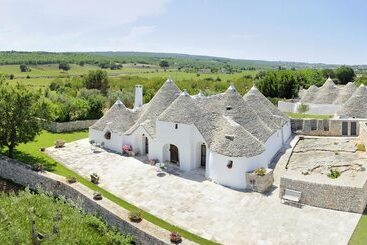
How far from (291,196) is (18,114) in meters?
22.2

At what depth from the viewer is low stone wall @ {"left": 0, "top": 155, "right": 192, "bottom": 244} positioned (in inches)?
834

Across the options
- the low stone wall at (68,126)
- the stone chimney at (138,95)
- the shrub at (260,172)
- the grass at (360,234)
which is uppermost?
the stone chimney at (138,95)

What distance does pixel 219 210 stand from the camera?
2441 cm

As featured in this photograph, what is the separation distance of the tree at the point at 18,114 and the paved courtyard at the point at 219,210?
458cm

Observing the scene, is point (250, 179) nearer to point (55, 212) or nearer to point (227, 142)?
point (227, 142)

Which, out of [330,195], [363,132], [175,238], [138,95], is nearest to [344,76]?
[363,132]

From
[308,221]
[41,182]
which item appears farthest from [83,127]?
[308,221]

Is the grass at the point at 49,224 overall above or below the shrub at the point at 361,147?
below

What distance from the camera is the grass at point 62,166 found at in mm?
22297

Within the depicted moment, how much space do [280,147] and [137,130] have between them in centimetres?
1407

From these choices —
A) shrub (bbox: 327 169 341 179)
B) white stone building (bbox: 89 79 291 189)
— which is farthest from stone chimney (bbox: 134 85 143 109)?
shrub (bbox: 327 169 341 179)

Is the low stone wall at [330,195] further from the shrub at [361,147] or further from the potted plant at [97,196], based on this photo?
the shrub at [361,147]

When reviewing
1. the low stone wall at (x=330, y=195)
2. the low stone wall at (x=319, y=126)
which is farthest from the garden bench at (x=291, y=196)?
the low stone wall at (x=319, y=126)

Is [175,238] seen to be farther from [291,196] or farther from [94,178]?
[94,178]
